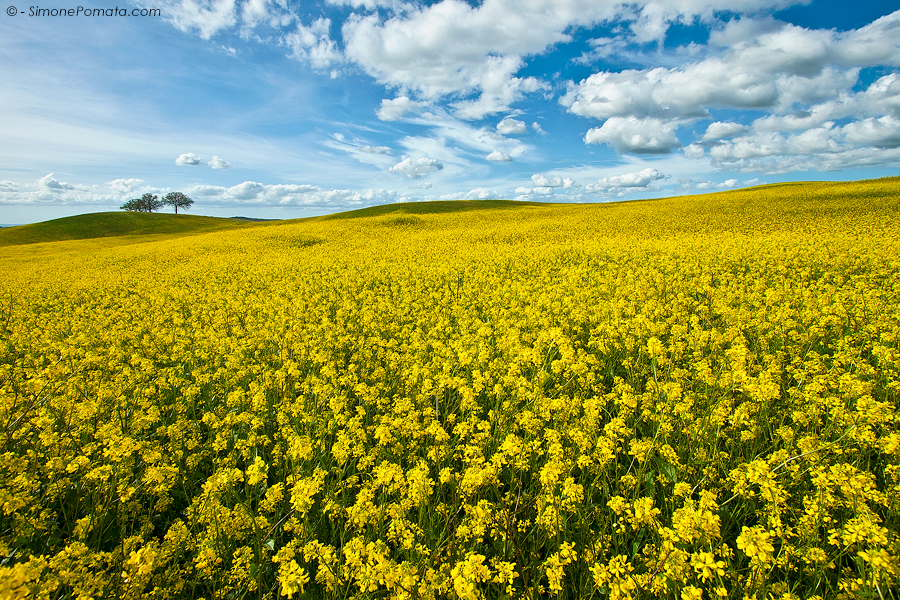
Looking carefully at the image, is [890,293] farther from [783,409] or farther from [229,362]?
[229,362]

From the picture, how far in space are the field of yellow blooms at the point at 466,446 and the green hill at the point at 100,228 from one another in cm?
5359

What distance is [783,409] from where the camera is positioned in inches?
169

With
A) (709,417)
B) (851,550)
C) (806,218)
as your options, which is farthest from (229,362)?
(806,218)

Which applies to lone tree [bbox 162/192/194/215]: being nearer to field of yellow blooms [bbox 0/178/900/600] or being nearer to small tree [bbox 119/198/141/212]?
small tree [bbox 119/198/141/212]

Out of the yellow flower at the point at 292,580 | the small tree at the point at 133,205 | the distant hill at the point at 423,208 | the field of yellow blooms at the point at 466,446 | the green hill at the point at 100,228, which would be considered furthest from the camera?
the small tree at the point at 133,205

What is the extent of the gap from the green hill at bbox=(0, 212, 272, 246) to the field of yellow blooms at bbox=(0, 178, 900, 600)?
53587 millimetres

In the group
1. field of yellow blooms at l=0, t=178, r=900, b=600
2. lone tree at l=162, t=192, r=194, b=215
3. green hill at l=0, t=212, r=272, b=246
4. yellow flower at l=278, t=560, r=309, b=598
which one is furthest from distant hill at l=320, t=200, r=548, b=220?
lone tree at l=162, t=192, r=194, b=215

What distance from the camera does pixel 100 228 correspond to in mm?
56312

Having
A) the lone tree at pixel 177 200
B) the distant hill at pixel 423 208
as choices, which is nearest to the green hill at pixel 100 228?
the distant hill at pixel 423 208

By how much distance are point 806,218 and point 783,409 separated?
27161mm

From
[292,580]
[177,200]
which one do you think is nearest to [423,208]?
[292,580]

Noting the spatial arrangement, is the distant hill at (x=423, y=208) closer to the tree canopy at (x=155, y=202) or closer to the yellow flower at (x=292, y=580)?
the yellow flower at (x=292, y=580)

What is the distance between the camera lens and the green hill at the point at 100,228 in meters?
51.1

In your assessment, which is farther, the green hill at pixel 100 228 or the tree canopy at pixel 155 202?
the tree canopy at pixel 155 202
